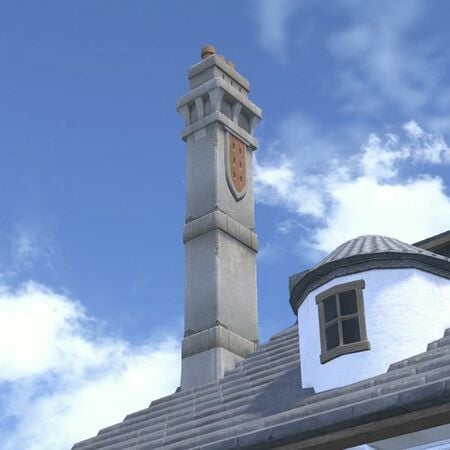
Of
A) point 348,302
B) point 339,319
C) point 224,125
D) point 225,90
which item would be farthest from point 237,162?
point 339,319

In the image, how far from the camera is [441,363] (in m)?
12.7

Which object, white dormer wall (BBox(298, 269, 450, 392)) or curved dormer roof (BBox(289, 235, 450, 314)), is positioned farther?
curved dormer roof (BBox(289, 235, 450, 314))

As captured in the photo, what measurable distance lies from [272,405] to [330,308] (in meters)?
2.01

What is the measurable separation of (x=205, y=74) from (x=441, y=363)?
13076 millimetres

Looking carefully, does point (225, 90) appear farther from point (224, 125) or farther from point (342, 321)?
point (342, 321)

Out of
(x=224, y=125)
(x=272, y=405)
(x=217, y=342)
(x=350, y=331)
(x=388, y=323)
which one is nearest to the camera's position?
(x=388, y=323)

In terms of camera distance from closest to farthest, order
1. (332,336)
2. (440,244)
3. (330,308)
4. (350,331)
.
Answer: (350,331) → (332,336) → (330,308) → (440,244)

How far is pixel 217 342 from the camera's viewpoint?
1977 cm

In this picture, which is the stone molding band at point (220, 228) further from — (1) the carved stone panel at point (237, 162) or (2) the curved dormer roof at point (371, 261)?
(2) the curved dormer roof at point (371, 261)

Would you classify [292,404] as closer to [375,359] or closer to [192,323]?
[375,359]

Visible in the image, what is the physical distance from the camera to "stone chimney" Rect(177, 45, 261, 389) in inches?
794

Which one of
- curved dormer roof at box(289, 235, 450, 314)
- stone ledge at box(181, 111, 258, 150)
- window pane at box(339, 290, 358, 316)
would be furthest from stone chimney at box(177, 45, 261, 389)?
window pane at box(339, 290, 358, 316)

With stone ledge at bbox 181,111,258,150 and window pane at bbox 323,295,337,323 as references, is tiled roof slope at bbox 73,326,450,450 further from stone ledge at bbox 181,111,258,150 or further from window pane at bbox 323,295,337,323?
stone ledge at bbox 181,111,258,150

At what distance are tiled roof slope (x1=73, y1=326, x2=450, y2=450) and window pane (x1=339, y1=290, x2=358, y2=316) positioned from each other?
156 cm
